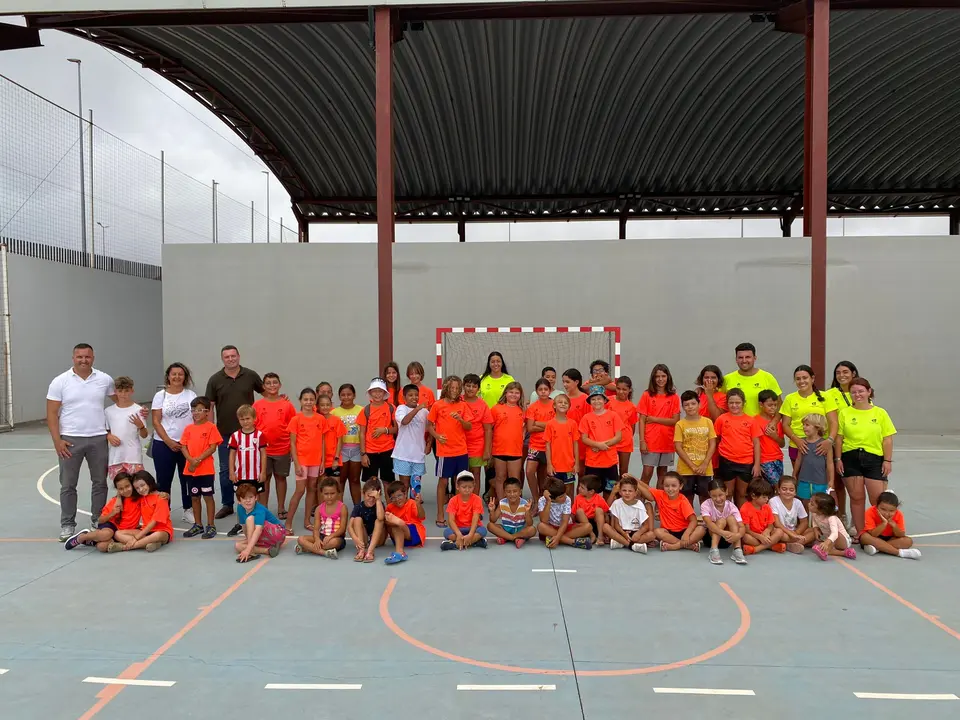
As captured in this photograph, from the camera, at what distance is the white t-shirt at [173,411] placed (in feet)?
21.0

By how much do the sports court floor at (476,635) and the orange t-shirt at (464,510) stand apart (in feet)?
1.15

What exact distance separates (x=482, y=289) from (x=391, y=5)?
492 centimetres

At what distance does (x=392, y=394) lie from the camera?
7.02 metres

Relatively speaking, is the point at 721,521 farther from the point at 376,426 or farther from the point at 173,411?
the point at 173,411

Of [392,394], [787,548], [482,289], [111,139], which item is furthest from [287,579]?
[111,139]

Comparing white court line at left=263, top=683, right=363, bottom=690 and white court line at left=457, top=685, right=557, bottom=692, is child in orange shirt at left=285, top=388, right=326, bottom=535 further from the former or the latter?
white court line at left=457, top=685, right=557, bottom=692

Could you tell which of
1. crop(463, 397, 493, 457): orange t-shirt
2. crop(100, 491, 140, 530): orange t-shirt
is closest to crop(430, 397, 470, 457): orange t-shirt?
crop(463, 397, 493, 457): orange t-shirt

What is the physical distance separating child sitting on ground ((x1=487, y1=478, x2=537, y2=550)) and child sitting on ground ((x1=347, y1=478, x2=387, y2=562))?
1068mm

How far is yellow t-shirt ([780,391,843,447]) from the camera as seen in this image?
6297mm

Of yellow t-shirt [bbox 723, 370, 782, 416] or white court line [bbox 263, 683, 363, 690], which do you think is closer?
white court line [bbox 263, 683, 363, 690]

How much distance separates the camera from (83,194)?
16.1 m

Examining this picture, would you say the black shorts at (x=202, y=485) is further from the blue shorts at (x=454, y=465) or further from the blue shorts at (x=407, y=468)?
the blue shorts at (x=454, y=465)

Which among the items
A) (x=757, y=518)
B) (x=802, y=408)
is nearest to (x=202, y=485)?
(x=757, y=518)

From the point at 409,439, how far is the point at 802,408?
402 centimetres
